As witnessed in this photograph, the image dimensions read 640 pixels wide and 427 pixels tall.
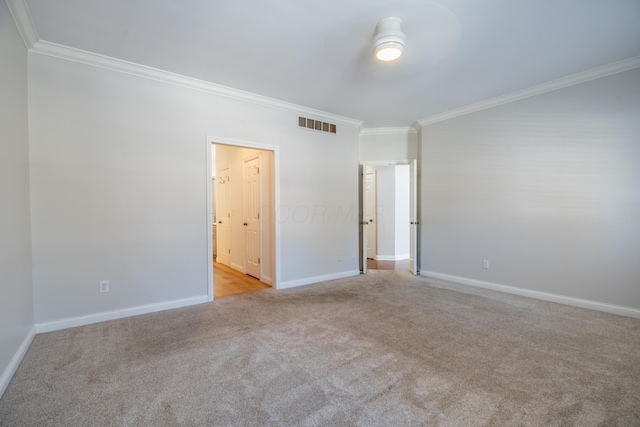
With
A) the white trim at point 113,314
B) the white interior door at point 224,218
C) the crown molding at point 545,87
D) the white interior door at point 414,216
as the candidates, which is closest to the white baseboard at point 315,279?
the white interior door at point 414,216

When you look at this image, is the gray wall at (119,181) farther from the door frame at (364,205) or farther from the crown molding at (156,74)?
the door frame at (364,205)

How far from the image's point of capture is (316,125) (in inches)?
180

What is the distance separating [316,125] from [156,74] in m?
2.26

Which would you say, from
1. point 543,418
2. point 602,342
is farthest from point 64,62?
point 602,342

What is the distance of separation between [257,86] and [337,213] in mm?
2311

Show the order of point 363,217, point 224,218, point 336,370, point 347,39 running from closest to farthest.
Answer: point 336,370, point 347,39, point 363,217, point 224,218

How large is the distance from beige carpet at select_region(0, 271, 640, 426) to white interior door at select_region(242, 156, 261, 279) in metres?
1.63

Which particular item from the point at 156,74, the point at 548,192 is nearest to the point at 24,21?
the point at 156,74

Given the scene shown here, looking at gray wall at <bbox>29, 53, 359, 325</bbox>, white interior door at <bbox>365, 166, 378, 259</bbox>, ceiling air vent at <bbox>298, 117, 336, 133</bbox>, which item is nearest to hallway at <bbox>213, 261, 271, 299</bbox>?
gray wall at <bbox>29, 53, 359, 325</bbox>

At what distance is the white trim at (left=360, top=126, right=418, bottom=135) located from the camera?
5.34 metres

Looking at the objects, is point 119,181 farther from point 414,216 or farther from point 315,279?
point 414,216

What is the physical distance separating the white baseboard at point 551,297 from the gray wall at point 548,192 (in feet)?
0.17

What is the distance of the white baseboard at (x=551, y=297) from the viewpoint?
311cm

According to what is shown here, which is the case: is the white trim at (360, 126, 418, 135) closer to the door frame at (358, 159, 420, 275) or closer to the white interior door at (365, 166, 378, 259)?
the door frame at (358, 159, 420, 275)
